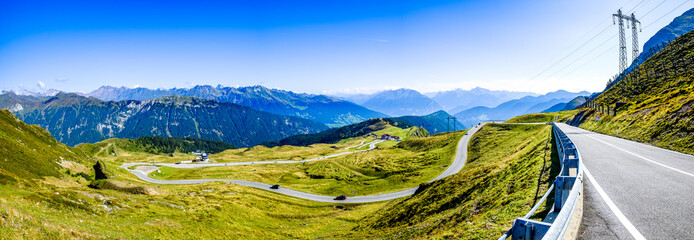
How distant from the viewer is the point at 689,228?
8164 mm

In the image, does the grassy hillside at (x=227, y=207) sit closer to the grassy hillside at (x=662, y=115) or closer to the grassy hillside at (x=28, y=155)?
the grassy hillside at (x=28, y=155)

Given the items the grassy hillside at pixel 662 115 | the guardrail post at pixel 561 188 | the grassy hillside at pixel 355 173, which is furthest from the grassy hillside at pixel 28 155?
the grassy hillside at pixel 662 115

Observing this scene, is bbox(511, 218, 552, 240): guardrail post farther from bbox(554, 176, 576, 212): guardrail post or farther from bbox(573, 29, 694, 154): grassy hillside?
bbox(573, 29, 694, 154): grassy hillside

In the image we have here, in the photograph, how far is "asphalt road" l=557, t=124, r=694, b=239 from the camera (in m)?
8.25

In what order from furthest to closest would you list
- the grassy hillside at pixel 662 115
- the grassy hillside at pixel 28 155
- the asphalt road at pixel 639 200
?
the grassy hillside at pixel 28 155, the grassy hillside at pixel 662 115, the asphalt road at pixel 639 200

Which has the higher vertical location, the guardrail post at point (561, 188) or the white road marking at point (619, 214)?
the guardrail post at point (561, 188)

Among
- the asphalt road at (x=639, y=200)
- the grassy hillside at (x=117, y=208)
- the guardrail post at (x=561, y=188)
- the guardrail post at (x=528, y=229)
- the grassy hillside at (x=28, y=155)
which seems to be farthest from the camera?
the grassy hillside at (x=28, y=155)

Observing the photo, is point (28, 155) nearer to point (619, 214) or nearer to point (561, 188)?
point (561, 188)

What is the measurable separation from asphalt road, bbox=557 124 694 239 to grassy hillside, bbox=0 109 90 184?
188 feet

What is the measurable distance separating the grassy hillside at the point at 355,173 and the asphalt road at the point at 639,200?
63.7 m

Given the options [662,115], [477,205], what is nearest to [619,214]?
[477,205]

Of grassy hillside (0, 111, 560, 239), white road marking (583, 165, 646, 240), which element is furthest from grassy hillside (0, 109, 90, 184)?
white road marking (583, 165, 646, 240)

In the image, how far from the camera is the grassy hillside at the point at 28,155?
4394cm

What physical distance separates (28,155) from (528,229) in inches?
3201
